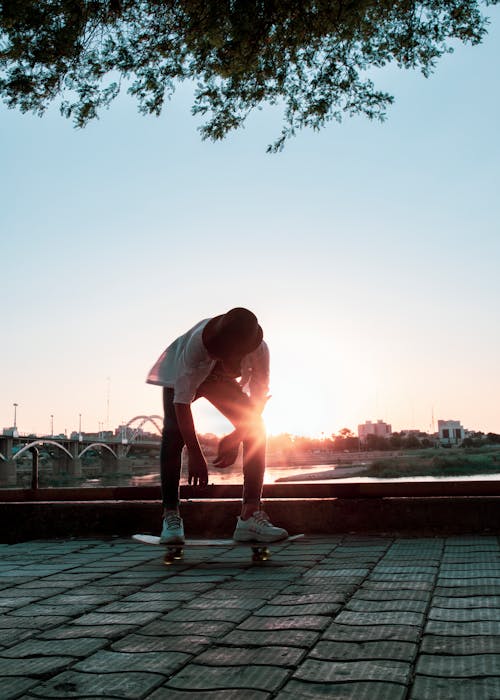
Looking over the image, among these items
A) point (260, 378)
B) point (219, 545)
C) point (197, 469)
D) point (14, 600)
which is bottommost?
point (14, 600)

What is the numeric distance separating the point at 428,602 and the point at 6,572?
2.41 metres

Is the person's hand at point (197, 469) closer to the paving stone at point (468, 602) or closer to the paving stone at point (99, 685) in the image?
the paving stone at point (468, 602)

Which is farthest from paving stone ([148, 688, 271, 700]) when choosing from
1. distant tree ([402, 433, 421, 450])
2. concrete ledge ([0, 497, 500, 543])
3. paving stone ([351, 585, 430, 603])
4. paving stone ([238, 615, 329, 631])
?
distant tree ([402, 433, 421, 450])

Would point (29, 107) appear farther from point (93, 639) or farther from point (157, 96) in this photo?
point (93, 639)

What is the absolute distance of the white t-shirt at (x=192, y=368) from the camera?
3.97 meters

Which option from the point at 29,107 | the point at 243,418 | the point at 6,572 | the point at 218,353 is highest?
the point at 29,107

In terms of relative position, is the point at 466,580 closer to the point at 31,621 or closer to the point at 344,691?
the point at 344,691

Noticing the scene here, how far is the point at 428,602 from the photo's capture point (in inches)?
111

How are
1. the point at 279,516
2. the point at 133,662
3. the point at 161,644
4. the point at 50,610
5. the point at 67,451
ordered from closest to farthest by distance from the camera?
the point at 133,662 < the point at 161,644 < the point at 50,610 < the point at 279,516 < the point at 67,451

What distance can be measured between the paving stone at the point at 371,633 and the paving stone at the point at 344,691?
0.46m

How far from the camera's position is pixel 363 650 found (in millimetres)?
2139

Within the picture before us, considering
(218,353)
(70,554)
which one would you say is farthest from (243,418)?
(70,554)

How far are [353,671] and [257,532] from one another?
7.01ft

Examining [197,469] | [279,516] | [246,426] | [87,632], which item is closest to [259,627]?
[87,632]
